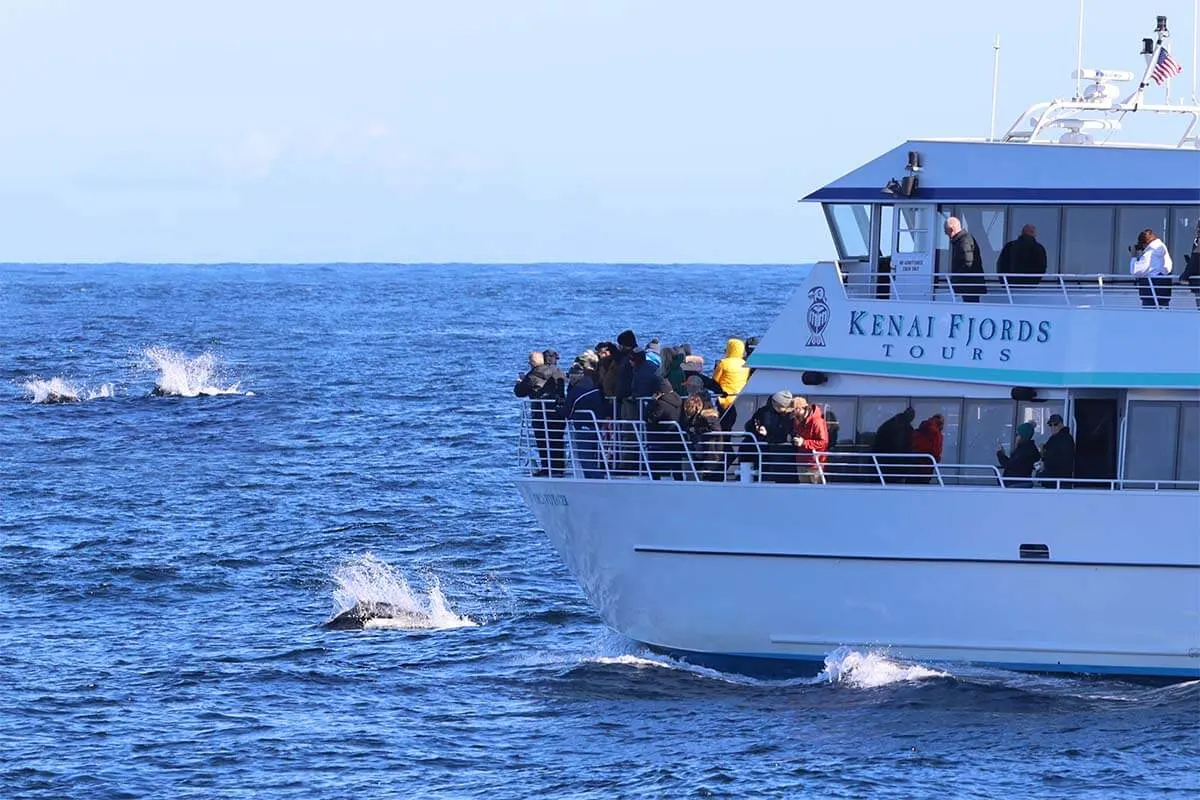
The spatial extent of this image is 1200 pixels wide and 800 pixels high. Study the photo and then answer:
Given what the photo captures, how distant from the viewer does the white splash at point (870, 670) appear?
2181 centimetres

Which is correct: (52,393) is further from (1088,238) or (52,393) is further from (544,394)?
(1088,238)

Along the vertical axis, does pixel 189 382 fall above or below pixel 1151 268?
below

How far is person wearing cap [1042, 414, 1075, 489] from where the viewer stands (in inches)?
832

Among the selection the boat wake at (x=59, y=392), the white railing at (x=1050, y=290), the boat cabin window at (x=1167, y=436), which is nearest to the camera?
the boat cabin window at (x=1167, y=436)

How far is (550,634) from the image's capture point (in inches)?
1043

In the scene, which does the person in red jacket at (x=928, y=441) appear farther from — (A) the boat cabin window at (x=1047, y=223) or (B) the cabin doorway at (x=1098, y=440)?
(A) the boat cabin window at (x=1047, y=223)

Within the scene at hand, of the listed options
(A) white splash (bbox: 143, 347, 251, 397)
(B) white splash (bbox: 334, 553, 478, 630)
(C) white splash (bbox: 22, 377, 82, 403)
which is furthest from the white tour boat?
(A) white splash (bbox: 143, 347, 251, 397)

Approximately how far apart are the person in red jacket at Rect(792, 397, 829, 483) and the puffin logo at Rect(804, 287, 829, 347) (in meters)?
1.52

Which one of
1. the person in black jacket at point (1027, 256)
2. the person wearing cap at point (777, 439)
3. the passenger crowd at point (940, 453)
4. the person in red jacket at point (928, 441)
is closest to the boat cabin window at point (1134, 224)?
the person in black jacket at point (1027, 256)

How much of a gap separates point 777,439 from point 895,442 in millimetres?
1412

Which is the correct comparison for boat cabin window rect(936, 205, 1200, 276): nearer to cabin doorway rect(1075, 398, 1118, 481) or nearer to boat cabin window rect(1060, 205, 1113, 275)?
boat cabin window rect(1060, 205, 1113, 275)

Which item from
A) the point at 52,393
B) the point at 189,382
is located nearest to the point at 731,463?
the point at 52,393

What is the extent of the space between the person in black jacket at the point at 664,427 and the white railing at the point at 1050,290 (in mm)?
2651

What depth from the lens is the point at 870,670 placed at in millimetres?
21938
